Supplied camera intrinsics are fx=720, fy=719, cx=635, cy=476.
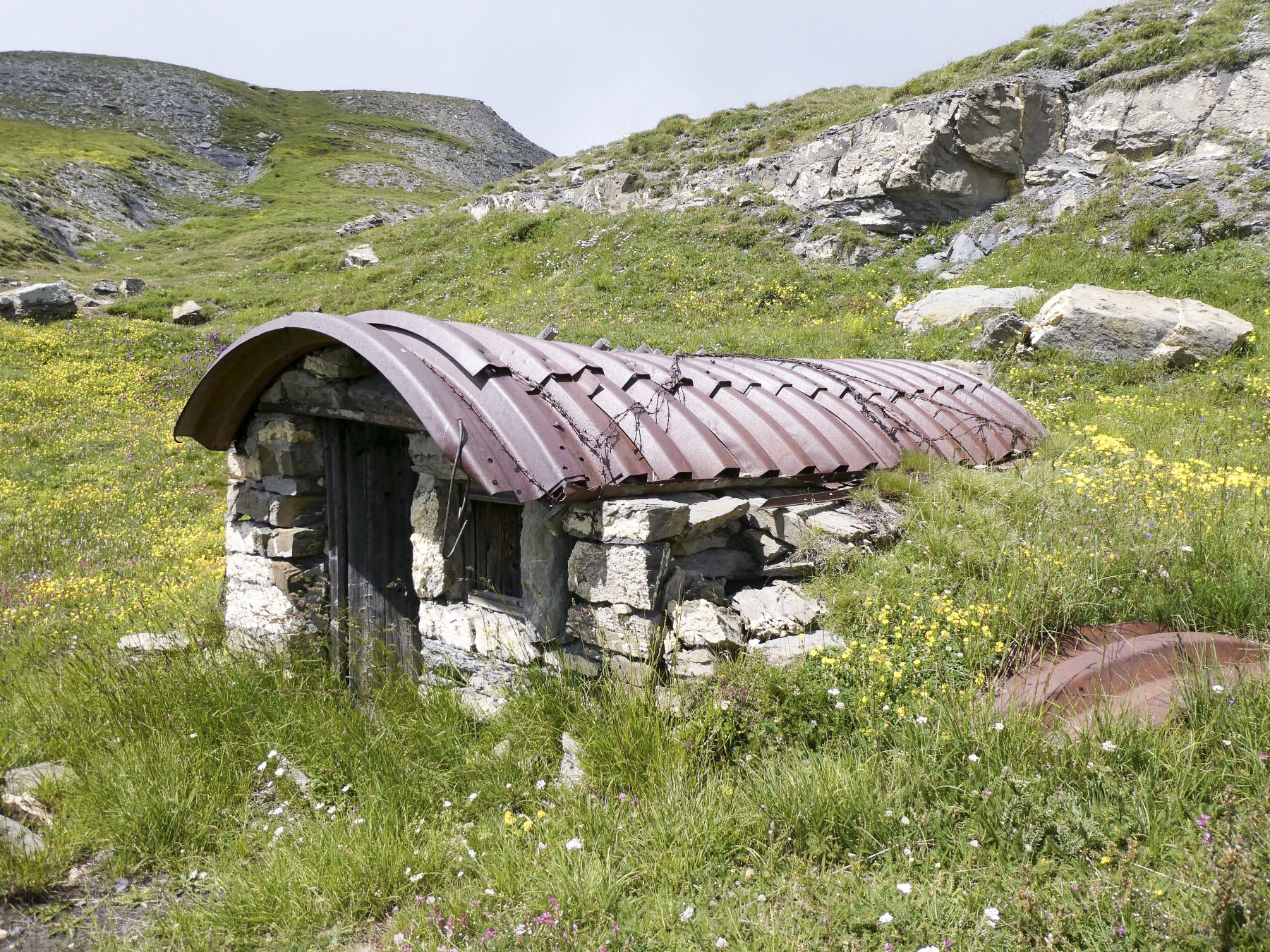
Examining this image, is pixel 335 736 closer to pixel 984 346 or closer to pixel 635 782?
pixel 635 782

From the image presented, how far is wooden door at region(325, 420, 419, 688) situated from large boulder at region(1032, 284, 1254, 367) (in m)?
9.41

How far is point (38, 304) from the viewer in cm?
1831

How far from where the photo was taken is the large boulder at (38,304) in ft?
59.1

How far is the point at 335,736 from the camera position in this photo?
4.21 meters

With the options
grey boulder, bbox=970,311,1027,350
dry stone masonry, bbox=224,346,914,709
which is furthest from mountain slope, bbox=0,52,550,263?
grey boulder, bbox=970,311,1027,350

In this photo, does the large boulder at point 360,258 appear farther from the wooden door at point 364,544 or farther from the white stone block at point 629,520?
the white stone block at point 629,520

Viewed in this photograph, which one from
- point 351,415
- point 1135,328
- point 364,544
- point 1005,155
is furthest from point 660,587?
point 1005,155

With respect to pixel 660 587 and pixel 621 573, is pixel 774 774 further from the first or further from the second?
pixel 621 573

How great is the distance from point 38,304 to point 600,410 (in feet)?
67.4

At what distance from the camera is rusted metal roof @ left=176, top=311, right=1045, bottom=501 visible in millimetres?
4078

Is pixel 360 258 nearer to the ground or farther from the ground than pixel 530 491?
farther from the ground

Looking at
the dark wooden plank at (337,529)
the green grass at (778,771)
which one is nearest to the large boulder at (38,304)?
the green grass at (778,771)

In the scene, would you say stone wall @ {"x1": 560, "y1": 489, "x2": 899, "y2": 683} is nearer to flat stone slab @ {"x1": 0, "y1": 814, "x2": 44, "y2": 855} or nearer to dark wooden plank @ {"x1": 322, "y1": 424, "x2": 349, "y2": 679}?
dark wooden plank @ {"x1": 322, "y1": 424, "x2": 349, "y2": 679}

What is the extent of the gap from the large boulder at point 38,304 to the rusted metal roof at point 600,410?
56.8 ft
